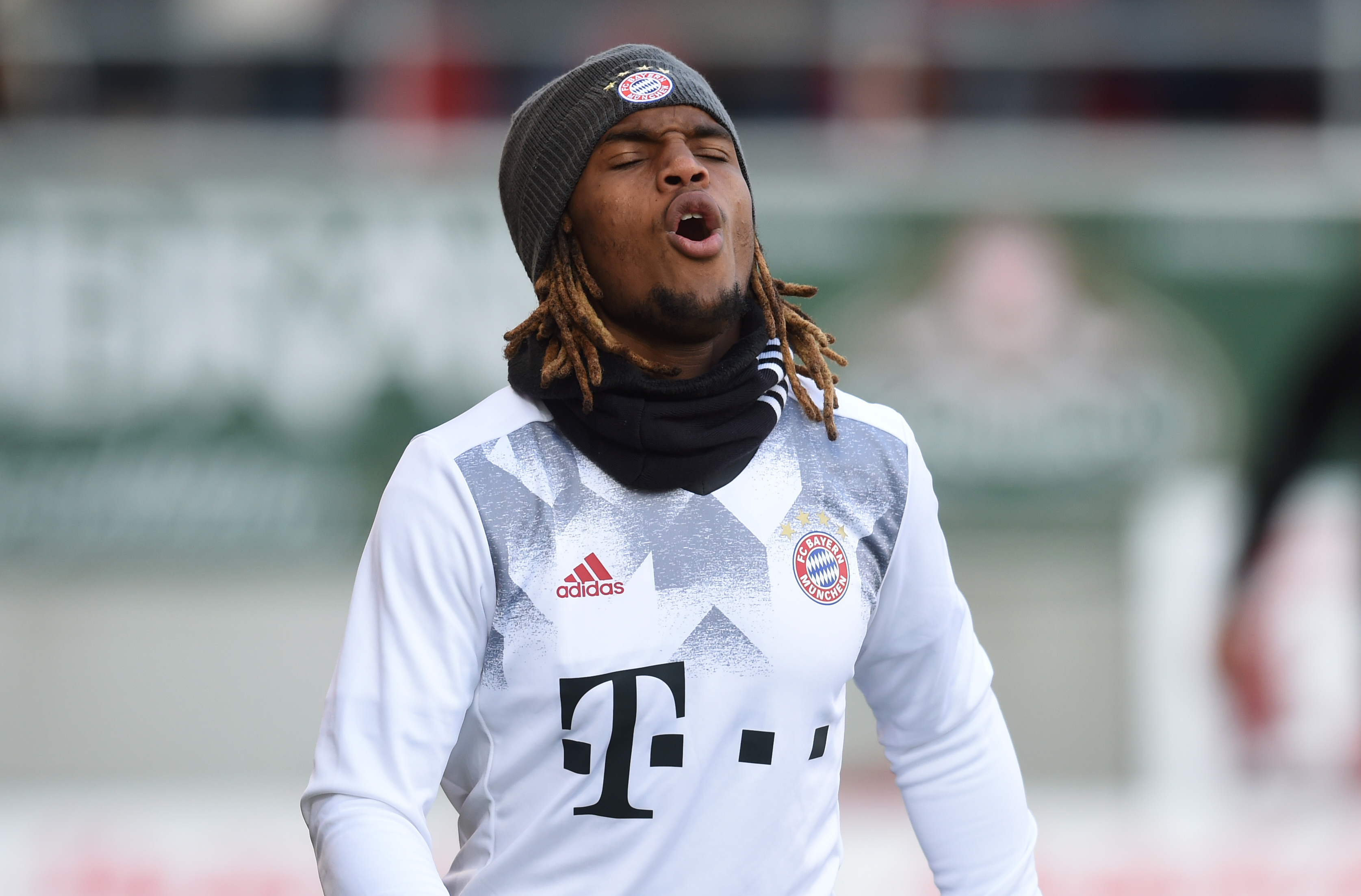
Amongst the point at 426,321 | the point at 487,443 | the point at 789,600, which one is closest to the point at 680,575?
the point at 789,600

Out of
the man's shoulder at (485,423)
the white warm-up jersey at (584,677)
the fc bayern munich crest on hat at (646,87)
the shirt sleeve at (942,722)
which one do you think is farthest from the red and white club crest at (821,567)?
the fc bayern munich crest on hat at (646,87)

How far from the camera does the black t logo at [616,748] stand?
5.36 feet

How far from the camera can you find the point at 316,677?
19.4ft

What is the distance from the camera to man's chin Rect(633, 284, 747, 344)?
1.76 meters

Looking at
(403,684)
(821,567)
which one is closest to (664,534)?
(821,567)

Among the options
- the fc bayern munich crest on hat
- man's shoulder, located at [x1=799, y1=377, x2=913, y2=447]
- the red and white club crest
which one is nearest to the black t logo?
the red and white club crest

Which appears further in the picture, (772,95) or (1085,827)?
(772,95)

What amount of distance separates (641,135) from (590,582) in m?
0.55

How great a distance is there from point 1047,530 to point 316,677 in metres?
2.97

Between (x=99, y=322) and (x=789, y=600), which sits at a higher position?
(x=789, y=600)

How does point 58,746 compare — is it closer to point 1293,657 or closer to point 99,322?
point 99,322

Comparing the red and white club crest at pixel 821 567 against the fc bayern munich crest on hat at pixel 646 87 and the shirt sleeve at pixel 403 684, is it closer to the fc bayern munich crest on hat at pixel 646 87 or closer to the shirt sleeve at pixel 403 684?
the shirt sleeve at pixel 403 684

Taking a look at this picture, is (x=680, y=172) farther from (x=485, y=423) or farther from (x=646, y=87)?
(x=485, y=423)

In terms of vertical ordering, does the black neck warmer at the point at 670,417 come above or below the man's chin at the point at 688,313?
below
